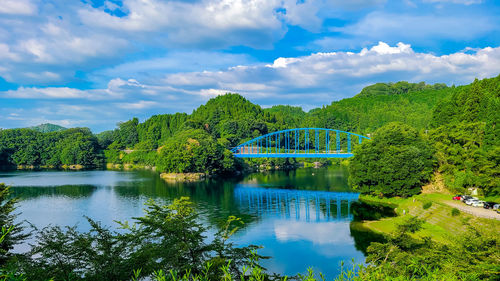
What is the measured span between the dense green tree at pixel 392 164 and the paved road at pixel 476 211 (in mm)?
6197

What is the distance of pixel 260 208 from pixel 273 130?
68049 mm

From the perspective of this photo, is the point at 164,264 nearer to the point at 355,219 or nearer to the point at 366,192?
the point at 355,219

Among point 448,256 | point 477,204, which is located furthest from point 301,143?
point 448,256

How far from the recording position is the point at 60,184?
51.5 meters

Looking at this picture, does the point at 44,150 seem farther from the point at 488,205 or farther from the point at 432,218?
the point at 488,205

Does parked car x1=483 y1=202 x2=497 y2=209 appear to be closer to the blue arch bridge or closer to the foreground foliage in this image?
the foreground foliage

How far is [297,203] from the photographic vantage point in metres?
37.7

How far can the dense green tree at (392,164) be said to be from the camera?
3375 centimetres

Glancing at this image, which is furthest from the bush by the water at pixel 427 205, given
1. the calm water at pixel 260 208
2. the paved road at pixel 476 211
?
the calm water at pixel 260 208

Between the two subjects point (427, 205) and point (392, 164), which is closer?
point (427, 205)

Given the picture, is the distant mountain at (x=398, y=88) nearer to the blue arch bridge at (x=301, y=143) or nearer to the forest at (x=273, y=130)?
the forest at (x=273, y=130)

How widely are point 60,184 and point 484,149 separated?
179ft

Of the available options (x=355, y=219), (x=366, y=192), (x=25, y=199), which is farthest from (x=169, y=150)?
(x=355, y=219)

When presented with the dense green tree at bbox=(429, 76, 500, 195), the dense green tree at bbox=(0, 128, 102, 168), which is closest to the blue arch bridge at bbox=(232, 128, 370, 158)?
the dense green tree at bbox=(429, 76, 500, 195)
